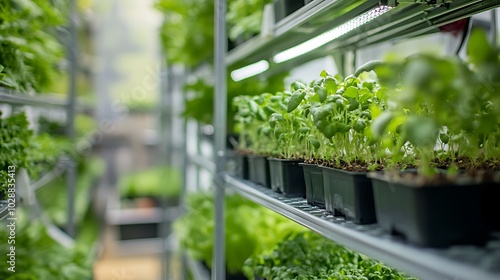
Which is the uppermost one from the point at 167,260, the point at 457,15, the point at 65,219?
the point at 457,15

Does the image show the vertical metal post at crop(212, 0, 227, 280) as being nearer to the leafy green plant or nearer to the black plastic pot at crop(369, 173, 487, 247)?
the leafy green plant

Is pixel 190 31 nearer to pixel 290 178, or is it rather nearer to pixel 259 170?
pixel 259 170

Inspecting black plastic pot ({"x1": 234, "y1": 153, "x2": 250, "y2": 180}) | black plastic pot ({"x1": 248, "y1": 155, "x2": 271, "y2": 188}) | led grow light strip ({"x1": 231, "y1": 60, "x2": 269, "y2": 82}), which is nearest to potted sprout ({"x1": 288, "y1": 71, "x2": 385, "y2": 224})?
black plastic pot ({"x1": 248, "y1": 155, "x2": 271, "y2": 188})

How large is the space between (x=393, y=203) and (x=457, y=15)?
75cm

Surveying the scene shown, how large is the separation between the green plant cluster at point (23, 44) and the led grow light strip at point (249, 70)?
91 cm

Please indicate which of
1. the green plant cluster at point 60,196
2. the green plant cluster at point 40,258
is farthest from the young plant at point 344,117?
the green plant cluster at point 60,196

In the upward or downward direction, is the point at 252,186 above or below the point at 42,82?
below

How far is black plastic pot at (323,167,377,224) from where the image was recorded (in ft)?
2.93

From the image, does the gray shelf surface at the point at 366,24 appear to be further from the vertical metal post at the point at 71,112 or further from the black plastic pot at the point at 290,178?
the vertical metal post at the point at 71,112

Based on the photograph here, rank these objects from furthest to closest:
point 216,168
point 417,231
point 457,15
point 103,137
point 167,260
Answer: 1. point 103,137
2. point 167,260
3. point 216,168
4. point 457,15
5. point 417,231

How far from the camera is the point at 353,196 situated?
912 millimetres

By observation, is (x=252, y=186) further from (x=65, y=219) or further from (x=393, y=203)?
(x=65, y=219)

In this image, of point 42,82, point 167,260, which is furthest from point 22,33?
point 167,260

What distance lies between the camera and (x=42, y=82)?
210cm
